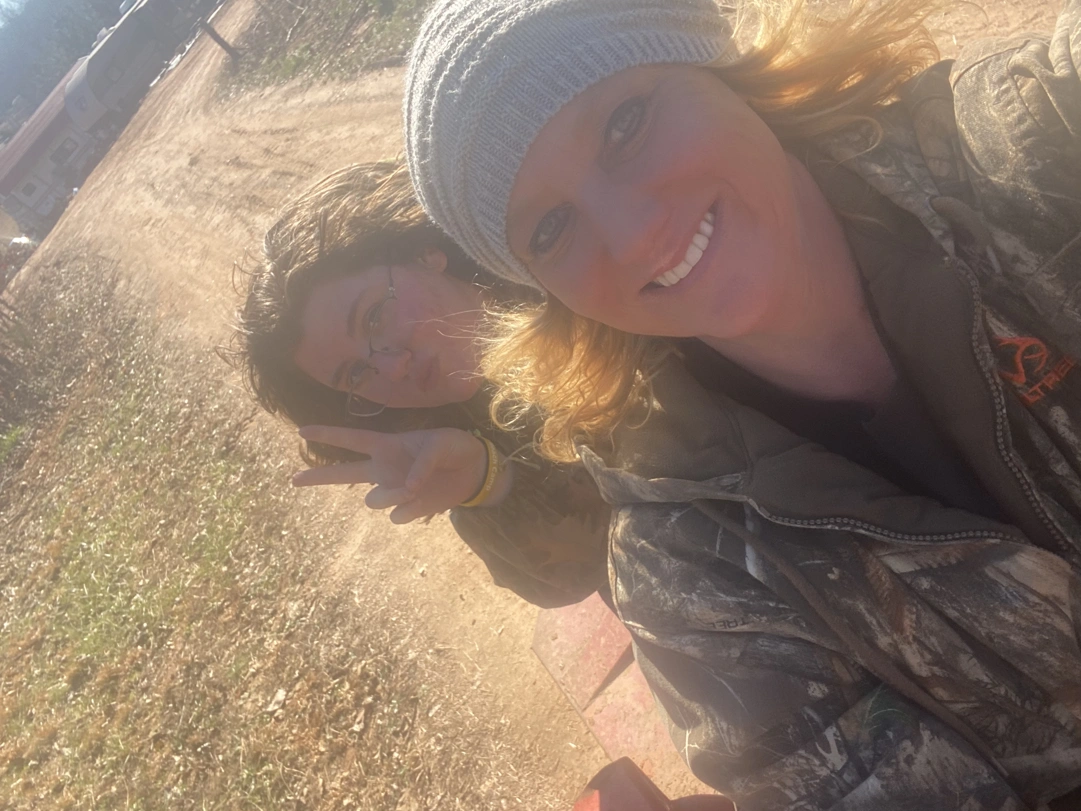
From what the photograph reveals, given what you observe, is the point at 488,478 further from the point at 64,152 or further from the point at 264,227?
the point at 64,152

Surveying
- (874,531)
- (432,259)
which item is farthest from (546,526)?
(874,531)

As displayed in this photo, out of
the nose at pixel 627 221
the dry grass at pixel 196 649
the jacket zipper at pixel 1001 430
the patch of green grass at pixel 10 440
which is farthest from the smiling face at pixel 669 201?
the patch of green grass at pixel 10 440

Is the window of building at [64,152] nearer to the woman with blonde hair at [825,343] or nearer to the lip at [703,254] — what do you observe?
the woman with blonde hair at [825,343]

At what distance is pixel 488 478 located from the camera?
264 centimetres

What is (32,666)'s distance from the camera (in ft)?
22.3

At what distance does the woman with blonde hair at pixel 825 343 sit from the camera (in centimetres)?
146

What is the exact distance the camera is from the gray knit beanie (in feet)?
5.12

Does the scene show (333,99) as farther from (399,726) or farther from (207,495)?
(399,726)

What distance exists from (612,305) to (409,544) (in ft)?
12.2

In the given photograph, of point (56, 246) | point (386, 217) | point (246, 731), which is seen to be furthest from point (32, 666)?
point (56, 246)

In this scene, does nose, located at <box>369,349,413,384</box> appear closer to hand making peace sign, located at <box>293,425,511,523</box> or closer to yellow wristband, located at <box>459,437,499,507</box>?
hand making peace sign, located at <box>293,425,511,523</box>

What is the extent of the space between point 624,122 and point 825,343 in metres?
0.66

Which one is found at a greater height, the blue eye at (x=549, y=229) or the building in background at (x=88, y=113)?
the building in background at (x=88, y=113)

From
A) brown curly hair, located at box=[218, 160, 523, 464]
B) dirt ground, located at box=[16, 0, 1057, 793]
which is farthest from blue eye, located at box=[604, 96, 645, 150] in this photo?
dirt ground, located at box=[16, 0, 1057, 793]
